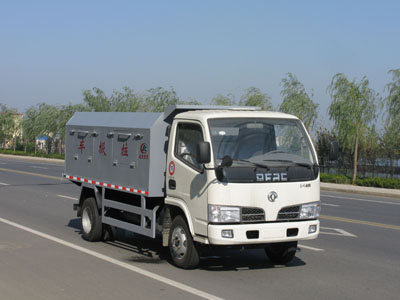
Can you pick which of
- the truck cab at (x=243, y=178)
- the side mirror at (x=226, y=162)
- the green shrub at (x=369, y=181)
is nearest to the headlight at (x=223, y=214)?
the truck cab at (x=243, y=178)

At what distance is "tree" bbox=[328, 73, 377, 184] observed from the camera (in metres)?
31.9

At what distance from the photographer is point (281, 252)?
977 centimetres

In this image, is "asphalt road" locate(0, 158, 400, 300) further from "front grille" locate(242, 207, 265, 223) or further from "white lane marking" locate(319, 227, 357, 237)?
"front grille" locate(242, 207, 265, 223)

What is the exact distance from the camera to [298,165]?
9.17 metres

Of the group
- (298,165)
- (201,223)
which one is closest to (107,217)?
(201,223)

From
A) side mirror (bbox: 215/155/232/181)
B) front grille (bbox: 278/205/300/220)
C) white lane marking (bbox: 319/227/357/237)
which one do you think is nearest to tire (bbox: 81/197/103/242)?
side mirror (bbox: 215/155/232/181)

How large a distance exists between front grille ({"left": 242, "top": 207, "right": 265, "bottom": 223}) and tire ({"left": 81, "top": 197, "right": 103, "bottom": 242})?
148 inches

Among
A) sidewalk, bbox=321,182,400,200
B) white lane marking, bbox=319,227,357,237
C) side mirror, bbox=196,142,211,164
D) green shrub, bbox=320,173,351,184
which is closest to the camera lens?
side mirror, bbox=196,142,211,164

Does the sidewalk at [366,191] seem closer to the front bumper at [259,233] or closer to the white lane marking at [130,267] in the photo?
the white lane marking at [130,267]

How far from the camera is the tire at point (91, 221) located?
38.1 feet

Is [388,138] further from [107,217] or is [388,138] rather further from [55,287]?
[55,287]

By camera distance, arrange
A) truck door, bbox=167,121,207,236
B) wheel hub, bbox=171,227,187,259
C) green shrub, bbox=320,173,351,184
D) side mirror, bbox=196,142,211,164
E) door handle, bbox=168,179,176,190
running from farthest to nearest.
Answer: green shrub, bbox=320,173,351,184
door handle, bbox=168,179,176,190
wheel hub, bbox=171,227,187,259
truck door, bbox=167,121,207,236
side mirror, bbox=196,142,211,164

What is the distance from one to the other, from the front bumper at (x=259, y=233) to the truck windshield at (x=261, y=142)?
0.84 m

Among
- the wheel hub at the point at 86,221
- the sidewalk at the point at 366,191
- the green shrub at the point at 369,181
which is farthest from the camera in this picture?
the green shrub at the point at 369,181
